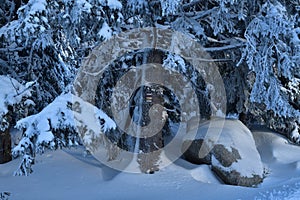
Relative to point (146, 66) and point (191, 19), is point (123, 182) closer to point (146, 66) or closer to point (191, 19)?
point (146, 66)

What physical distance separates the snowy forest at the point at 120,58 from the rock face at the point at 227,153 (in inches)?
2.7

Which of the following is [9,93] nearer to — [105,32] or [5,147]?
[105,32]

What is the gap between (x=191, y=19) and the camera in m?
8.06

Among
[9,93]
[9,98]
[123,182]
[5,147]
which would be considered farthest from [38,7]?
[5,147]

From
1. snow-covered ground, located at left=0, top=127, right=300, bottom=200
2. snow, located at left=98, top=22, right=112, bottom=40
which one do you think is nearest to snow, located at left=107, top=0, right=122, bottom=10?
snow, located at left=98, top=22, right=112, bottom=40

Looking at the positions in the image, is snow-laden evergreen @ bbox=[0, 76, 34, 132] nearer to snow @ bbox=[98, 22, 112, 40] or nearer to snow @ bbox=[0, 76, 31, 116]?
snow @ bbox=[0, 76, 31, 116]

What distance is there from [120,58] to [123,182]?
2.81 meters

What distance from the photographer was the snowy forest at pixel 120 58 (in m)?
5.86

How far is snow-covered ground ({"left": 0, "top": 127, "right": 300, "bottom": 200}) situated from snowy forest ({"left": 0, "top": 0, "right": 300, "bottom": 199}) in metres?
0.40

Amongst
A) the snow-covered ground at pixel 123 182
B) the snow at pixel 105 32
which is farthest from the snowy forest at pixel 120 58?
the snow-covered ground at pixel 123 182

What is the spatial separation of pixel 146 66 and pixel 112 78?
2.92 feet

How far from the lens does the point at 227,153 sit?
8.41 meters

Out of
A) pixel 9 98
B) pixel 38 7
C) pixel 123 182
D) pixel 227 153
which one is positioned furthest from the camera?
pixel 227 153

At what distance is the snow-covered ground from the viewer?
682cm
